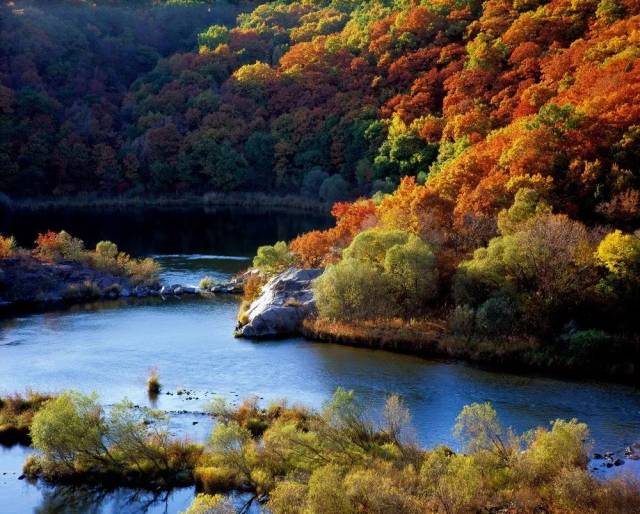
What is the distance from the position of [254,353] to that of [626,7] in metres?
57.0

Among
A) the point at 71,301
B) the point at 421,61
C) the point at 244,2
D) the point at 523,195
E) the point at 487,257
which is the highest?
the point at 244,2

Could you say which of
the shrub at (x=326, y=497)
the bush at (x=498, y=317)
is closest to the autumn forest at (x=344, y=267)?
the shrub at (x=326, y=497)

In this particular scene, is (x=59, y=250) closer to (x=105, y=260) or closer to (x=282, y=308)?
(x=105, y=260)

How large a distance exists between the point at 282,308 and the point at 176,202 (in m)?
68.1

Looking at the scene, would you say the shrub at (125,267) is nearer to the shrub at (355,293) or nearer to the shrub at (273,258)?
the shrub at (273,258)

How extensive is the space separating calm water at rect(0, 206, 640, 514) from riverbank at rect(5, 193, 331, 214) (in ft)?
168

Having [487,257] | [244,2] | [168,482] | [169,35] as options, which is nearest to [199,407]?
[168,482]

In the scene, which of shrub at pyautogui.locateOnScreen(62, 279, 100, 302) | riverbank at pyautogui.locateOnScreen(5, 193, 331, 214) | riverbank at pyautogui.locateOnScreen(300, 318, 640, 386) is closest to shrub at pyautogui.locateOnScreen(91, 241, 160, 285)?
shrub at pyautogui.locateOnScreen(62, 279, 100, 302)

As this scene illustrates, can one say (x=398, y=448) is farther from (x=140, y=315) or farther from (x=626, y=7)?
(x=626, y=7)

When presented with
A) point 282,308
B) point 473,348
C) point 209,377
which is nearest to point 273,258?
point 282,308

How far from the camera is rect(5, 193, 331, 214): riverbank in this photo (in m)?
115

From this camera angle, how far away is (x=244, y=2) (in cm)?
16912

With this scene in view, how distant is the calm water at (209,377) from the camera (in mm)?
36375

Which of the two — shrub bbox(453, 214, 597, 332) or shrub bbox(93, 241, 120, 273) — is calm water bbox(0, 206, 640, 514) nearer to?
shrub bbox(453, 214, 597, 332)
